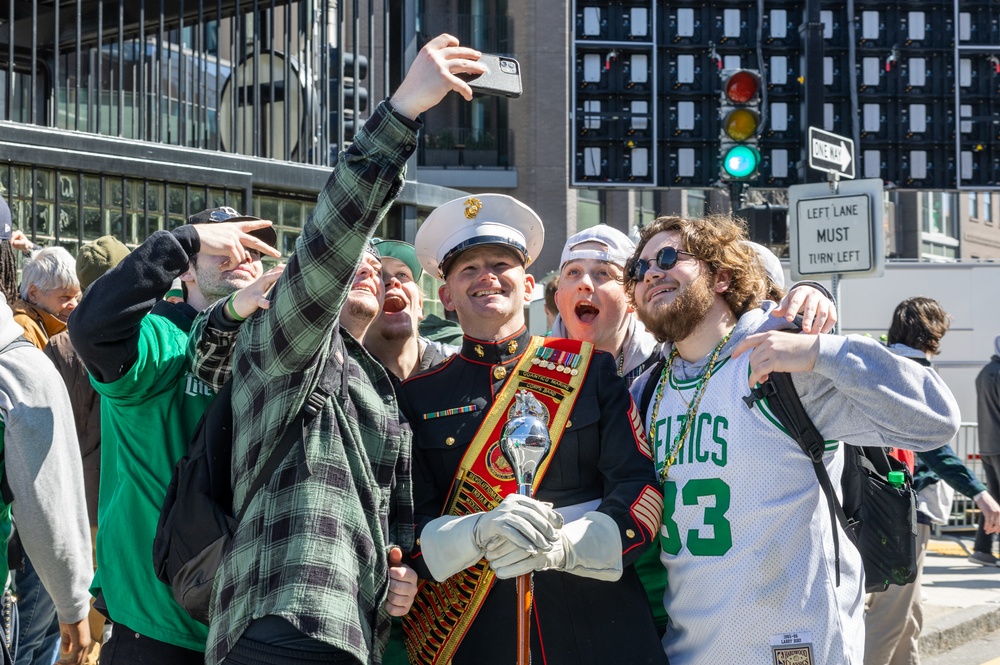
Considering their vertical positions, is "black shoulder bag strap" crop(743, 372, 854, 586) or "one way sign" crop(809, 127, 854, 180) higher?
"one way sign" crop(809, 127, 854, 180)

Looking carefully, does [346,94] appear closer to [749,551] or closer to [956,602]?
[956,602]

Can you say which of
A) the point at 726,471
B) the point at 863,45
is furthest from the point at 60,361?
the point at 863,45

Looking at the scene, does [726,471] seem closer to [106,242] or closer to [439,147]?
[106,242]

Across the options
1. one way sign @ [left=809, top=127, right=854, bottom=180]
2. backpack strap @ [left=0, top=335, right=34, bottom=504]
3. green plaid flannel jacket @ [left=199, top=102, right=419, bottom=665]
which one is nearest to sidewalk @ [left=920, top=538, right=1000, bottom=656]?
one way sign @ [left=809, top=127, right=854, bottom=180]

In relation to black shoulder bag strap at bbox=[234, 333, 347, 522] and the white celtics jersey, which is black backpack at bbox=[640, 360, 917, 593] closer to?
the white celtics jersey

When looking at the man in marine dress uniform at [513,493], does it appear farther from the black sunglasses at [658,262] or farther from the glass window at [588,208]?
the glass window at [588,208]

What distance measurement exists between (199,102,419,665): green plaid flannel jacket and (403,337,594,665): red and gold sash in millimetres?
289

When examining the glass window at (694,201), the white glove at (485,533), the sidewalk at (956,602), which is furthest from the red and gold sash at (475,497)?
the glass window at (694,201)

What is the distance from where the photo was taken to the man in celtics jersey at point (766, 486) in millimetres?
3174

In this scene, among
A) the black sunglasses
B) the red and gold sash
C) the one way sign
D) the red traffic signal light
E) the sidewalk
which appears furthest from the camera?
the red traffic signal light

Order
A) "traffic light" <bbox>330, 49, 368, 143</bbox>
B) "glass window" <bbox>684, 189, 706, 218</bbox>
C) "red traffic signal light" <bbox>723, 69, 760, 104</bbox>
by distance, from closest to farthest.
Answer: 1. "traffic light" <bbox>330, 49, 368, 143</bbox>
2. "red traffic signal light" <bbox>723, 69, 760, 104</bbox>
3. "glass window" <bbox>684, 189, 706, 218</bbox>

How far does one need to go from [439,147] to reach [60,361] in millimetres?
29410

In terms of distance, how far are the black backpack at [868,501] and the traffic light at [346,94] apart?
20.2 ft

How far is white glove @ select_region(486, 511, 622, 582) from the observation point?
306 cm
